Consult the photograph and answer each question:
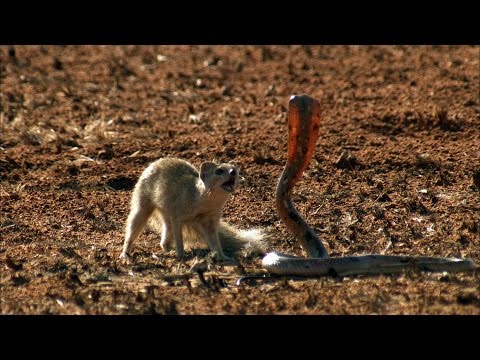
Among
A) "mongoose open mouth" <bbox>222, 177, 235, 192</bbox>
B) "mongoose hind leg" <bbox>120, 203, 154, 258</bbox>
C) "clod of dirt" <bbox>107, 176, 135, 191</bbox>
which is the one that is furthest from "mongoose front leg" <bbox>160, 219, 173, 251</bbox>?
"clod of dirt" <bbox>107, 176, 135, 191</bbox>

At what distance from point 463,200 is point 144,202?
343 centimetres

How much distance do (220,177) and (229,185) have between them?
0.13m

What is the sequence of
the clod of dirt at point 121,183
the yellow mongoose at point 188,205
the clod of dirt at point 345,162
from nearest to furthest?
1. the yellow mongoose at point 188,205
2. the clod of dirt at point 121,183
3. the clod of dirt at point 345,162

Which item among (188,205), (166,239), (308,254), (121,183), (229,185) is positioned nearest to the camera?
(308,254)

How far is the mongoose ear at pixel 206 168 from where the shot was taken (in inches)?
427

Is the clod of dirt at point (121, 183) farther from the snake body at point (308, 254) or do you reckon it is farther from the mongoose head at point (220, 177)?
the snake body at point (308, 254)

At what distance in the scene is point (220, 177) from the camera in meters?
10.8

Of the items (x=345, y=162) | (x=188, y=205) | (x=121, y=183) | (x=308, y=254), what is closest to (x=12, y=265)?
(x=188, y=205)

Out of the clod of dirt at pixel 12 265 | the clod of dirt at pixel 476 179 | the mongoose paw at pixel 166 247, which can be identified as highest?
the clod of dirt at pixel 476 179

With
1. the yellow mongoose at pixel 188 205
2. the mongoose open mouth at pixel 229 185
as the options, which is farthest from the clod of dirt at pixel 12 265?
the mongoose open mouth at pixel 229 185

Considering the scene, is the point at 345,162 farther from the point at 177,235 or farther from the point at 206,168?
the point at 177,235

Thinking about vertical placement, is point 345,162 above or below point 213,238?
above
